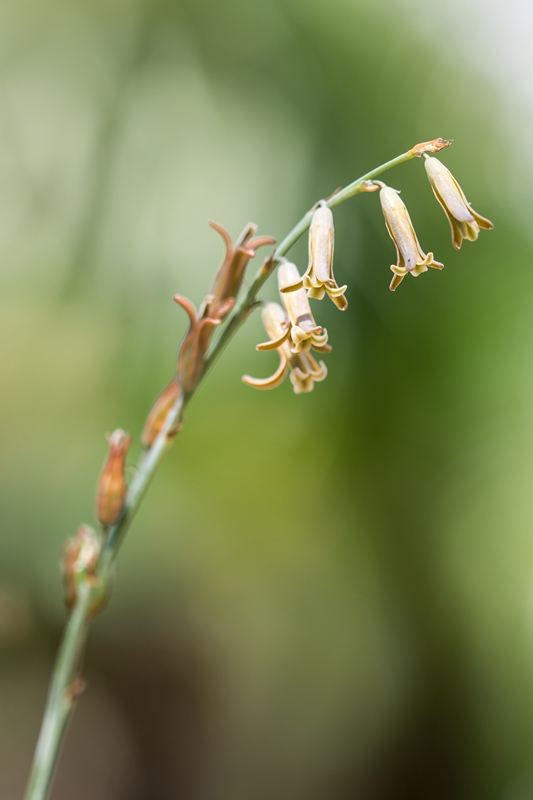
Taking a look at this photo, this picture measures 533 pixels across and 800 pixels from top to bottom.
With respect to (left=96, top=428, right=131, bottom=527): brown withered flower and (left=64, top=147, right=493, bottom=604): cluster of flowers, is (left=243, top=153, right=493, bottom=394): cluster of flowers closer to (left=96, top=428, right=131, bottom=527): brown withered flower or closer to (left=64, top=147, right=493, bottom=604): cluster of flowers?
(left=64, top=147, right=493, bottom=604): cluster of flowers

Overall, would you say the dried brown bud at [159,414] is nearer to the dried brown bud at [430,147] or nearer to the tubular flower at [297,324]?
the tubular flower at [297,324]

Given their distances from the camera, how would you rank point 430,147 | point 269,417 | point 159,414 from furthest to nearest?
point 269,417, point 159,414, point 430,147

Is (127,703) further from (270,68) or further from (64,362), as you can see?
(270,68)

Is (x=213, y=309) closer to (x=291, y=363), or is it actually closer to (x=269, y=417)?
(x=291, y=363)

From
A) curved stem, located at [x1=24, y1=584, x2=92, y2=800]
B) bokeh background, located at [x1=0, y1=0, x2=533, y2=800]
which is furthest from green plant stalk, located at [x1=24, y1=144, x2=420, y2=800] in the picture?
bokeh background, located at [x1=0, y1=0, x2=533, y2=800]

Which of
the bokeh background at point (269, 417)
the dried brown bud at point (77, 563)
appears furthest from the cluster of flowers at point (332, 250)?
the bokeh background at point (269, 417)

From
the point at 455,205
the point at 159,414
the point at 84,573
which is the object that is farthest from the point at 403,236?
the point at 84,573

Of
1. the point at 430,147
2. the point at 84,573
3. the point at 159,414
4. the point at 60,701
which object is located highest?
the point at 430,147
